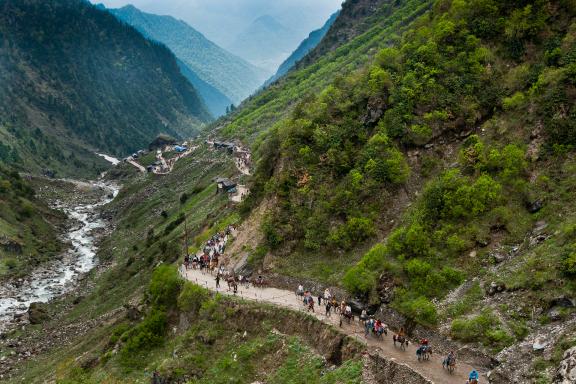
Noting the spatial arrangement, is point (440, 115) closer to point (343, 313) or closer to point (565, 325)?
point (343, 313)

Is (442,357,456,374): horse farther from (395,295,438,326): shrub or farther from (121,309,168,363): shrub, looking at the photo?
(121,309,168,363): shrub

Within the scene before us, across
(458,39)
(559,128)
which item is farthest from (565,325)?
(458,39)

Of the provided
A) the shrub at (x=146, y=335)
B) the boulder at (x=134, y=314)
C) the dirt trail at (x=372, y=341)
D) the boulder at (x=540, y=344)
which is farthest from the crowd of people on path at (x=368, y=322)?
the boulder at (x=134, y=314)

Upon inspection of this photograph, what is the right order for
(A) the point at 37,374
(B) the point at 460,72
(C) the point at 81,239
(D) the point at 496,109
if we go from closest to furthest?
(D) the point at 496,109, (B) the point at 460,72, (A) the point at 37,374, (C) the point at 81,239

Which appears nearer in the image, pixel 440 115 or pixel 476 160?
pixel 476 160

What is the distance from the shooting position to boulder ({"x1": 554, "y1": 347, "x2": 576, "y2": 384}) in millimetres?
25969

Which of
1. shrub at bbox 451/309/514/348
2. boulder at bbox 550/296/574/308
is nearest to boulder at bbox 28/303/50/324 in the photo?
shrub at bbox 451/309/514/348

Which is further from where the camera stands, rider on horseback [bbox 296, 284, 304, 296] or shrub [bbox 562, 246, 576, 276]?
rider on horseback [bbox 296, 284, 304, 296]

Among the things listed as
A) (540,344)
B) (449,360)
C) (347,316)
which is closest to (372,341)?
(347,316)

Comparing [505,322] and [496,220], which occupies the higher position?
[496,220]

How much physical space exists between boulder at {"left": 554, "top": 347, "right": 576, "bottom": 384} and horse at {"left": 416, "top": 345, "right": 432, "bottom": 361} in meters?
8.13

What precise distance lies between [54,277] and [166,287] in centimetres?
5952

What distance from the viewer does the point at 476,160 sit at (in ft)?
148

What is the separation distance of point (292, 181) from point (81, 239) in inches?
3633
